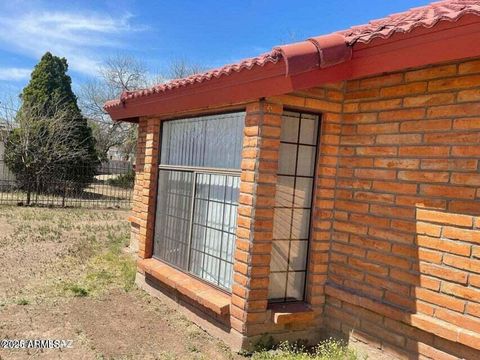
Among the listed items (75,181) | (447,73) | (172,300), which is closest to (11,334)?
(172,300)

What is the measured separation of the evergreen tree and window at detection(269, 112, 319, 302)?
1296cm

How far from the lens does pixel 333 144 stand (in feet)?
13.7

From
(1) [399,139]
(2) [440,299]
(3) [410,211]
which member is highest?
(1) [399,139]

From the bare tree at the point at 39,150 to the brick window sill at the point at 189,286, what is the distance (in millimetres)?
12050

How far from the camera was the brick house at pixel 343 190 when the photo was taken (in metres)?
3.10

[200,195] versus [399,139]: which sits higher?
[399,139]

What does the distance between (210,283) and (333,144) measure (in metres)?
2.02

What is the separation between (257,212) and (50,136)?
15765mm

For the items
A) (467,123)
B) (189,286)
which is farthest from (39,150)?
(467,123)

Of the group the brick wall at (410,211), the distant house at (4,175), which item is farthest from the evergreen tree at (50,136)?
the brick wall at (410,211)

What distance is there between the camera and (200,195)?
5.10 m

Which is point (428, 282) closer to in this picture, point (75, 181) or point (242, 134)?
point (242, 134)

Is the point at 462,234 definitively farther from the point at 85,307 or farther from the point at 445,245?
the point at 85,307

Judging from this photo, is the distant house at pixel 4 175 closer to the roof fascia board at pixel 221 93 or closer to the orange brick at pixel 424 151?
the roof fascia board at pixel 221 93
